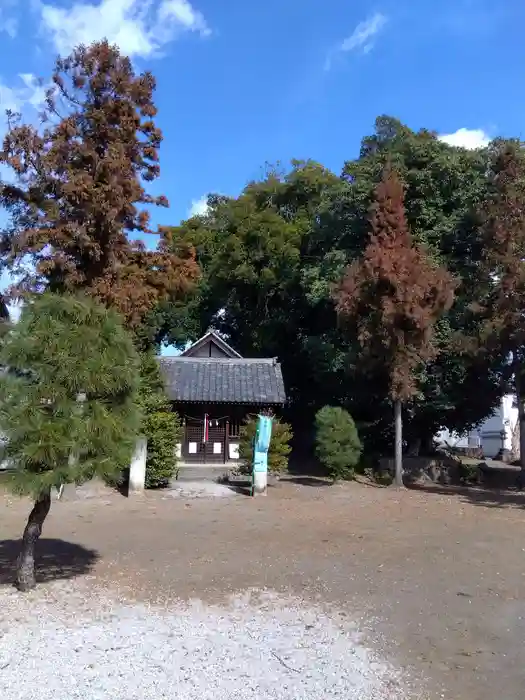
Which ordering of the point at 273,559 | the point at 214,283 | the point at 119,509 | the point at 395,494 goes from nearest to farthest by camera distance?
the point at 273,559 → the point at 119,509 → the point at 395,494 → the point at 214,283

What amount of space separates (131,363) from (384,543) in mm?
5461

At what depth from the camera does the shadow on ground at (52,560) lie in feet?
23.2

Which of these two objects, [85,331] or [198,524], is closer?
[85,331]

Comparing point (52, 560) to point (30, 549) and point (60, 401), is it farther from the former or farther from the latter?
point (60, 401)

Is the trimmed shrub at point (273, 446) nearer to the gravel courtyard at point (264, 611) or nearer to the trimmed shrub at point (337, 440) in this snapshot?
the trimmed shrub at point (337, 440)

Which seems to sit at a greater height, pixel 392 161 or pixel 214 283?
pixel 392 161

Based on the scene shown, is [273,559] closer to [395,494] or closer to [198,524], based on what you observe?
[198,524]

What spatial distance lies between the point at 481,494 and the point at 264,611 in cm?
1263

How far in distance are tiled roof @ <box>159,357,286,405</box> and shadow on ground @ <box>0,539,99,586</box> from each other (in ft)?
41.0

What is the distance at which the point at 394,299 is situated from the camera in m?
17.6

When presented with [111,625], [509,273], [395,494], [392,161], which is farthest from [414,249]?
[111,625]

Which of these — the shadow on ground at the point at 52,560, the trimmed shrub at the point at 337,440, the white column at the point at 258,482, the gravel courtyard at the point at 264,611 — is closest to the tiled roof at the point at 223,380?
the trimmed shrub at the point at 337,440

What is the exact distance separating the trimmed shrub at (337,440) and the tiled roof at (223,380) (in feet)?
13.1

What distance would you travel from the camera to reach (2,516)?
11477mm
